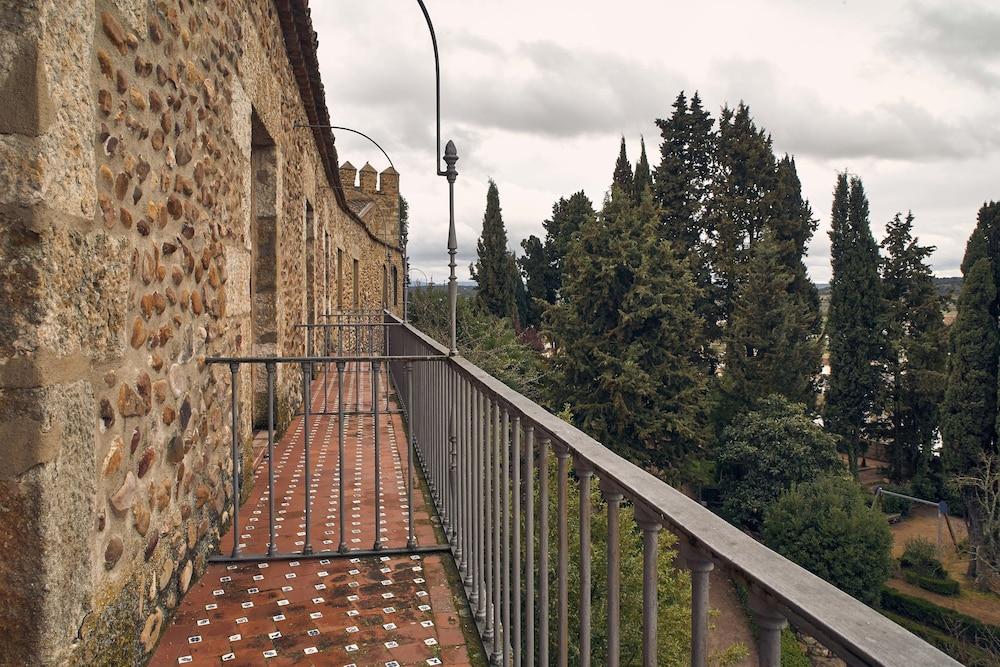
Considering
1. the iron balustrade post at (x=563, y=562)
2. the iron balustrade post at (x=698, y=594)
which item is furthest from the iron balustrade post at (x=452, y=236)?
the iron balustrade post at (x=698, y=594)

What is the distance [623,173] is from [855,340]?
11.7 metres

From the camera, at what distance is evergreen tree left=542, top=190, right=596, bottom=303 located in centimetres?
3653

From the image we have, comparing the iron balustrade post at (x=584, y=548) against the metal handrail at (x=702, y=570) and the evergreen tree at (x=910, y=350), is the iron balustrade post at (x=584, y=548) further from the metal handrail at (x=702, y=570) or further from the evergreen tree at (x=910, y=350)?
the evergreen tree at (x=910, y=350)

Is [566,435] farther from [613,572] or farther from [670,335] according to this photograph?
[670,335]

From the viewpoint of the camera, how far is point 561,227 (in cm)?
3734

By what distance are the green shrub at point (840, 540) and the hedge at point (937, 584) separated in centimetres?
255

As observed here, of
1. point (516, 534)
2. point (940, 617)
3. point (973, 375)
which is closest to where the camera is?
point (516, 534)

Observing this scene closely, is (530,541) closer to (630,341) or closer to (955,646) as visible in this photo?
(955,646)

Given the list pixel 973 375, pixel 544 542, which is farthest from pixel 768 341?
pixel 544 542

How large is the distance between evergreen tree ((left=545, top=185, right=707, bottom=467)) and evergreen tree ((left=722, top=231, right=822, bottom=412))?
103 inches

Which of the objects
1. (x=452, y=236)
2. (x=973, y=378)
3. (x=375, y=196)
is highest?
(x=375, y=196)

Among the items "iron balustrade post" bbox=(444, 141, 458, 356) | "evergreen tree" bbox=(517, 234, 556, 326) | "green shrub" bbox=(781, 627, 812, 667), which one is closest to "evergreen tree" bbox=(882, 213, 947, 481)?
"green shrub" bbox=(781, 627, 812, 667)

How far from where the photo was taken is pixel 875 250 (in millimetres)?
25047

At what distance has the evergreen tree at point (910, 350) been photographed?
79.6ft
